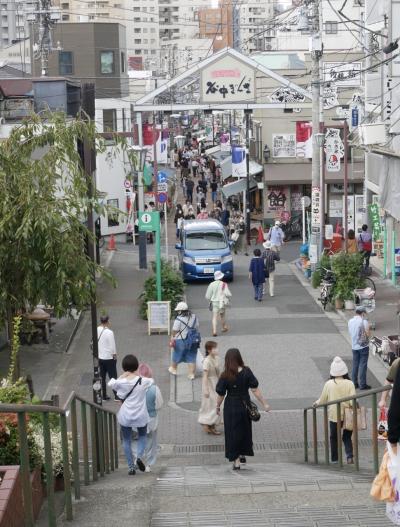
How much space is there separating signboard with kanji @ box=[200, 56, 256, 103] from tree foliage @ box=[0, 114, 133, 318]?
635 inches

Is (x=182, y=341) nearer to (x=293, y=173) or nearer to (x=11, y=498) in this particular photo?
(x=11, y=498)

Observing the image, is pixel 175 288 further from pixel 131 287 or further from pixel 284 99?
pixel 284 99

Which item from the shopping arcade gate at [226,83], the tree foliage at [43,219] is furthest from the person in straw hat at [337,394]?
the shopping arcade gate at [226,83]

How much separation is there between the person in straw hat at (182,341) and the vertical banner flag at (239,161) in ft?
79.9

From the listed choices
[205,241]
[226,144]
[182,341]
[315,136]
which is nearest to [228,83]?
[315,136]

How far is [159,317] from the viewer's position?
2391cm

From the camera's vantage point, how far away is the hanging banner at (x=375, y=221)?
33.4m

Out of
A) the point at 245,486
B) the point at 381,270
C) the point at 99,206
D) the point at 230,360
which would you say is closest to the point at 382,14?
the point at 381,270

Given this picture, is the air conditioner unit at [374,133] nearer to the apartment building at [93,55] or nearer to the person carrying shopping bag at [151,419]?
the person carrying shopping bag at [151,419]

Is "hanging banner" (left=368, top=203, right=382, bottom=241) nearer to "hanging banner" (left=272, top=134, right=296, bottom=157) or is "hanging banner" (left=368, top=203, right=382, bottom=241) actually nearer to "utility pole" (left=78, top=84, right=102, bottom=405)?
"hanging banner" (left=272, top=134, right=296, bottom=157)

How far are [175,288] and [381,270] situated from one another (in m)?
8.47

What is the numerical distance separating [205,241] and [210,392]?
17.1 m

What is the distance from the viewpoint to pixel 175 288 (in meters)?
25.8

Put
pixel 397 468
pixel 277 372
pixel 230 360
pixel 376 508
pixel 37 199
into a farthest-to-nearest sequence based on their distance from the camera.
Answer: pixel 277 372 → pixel 37 199 → pixel 230 360 → pixel 376 508 → pixel 397 468
